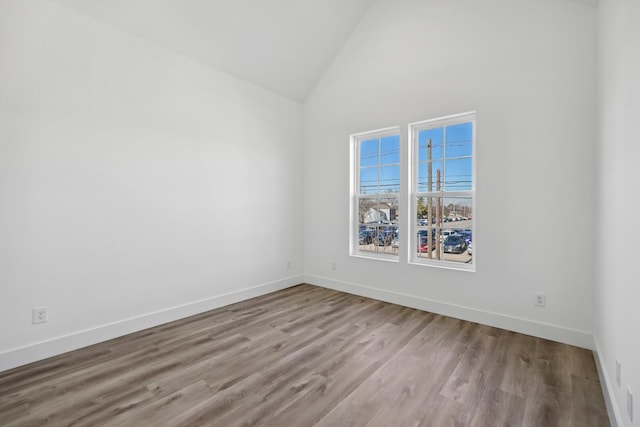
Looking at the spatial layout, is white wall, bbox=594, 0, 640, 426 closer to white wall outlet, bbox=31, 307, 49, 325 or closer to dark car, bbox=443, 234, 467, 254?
dark car, bbox=443, 234, 467, 254

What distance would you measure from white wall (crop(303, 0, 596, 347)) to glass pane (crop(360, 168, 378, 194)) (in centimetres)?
60

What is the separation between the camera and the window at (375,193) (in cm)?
405

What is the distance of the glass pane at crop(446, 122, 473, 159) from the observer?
11.1 ft

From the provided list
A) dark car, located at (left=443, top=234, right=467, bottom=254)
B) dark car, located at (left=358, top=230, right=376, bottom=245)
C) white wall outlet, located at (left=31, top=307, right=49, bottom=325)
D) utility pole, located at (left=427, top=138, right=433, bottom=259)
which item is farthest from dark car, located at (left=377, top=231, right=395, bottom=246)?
white wall outlet, located at (left=31, top=307, right=49, bottom=325)

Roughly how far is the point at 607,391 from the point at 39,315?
13.8ft

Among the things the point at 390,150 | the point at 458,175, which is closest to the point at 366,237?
the point at 390,150

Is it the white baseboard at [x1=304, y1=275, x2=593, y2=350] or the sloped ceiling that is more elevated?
the sloped ceiling

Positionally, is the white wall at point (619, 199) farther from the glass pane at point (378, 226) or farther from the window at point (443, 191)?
the glass pane at point (378, 226)

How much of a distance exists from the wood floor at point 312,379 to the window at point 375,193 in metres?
1.27

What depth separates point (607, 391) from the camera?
192cm

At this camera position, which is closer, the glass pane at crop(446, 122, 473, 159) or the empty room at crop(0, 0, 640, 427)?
the empty room at crop(0, 0, 640, 427)

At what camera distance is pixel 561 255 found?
2738 millimetres

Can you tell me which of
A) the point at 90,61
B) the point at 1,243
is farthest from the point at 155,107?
the point at 1,243

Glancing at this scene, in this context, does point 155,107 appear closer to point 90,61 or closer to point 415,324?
point 90,61
